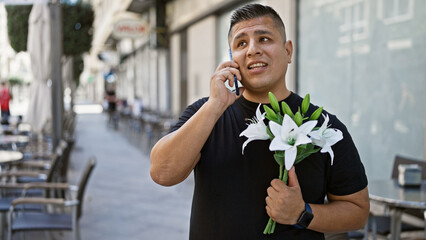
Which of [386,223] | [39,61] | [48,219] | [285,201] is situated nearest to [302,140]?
[285,201]

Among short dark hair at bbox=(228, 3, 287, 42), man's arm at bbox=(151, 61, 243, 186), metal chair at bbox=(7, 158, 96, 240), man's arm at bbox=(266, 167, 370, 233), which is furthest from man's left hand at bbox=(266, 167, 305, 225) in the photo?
metal chair at bbox=(7, 158, 96, 240)

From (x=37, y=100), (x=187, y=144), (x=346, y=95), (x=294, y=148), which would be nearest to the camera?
(x=294, y=148)

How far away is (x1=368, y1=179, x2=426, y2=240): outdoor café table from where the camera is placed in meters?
3.25

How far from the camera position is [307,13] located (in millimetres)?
7742

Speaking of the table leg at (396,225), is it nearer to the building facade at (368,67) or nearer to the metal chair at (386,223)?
the metal chair at (386,223)

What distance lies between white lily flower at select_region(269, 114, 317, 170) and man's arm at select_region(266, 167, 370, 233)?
0.09 meters

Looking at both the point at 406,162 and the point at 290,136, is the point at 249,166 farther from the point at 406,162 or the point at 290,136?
the point at 406,162

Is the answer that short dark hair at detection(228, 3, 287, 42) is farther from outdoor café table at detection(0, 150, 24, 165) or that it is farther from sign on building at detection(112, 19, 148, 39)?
sign on building at detection(112, 19, 148, 39)

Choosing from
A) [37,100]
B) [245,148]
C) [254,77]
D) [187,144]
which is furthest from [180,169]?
[37,100]

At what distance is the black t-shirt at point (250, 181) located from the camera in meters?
1.48

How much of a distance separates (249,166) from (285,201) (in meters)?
0.17

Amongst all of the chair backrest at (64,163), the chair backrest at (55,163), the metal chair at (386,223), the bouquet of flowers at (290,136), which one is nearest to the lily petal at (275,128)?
the bouquet of flowers at (290,136)

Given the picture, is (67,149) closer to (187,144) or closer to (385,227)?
(385,227)

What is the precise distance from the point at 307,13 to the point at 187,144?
265 inches
